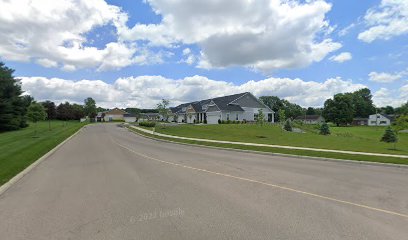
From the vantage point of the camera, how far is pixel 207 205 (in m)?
6.95

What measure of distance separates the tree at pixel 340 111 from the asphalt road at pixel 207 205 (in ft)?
304

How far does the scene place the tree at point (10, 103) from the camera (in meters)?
51.1

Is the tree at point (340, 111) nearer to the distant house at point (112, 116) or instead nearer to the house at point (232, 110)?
the house at point (232, 110)

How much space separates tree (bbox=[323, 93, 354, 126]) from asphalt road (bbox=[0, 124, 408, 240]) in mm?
92632

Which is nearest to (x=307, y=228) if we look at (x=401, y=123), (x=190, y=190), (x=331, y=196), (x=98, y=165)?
(x=331, y=196)

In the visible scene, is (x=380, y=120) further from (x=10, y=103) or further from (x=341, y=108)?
(x=10, y=103)

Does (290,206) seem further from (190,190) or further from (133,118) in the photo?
(133,118)

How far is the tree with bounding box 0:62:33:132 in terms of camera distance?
51.1 metres

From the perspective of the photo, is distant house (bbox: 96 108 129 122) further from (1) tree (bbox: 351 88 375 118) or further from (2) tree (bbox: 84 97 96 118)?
(1) tree (bbox: 351 88 375 118)

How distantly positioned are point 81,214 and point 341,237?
5.14 m

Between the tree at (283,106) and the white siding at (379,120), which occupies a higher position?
the tree at (283,106)

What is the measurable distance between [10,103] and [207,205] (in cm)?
5695

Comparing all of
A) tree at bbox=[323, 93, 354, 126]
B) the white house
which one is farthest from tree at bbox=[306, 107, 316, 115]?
tree at bbox=[323, 93, 354, 126]

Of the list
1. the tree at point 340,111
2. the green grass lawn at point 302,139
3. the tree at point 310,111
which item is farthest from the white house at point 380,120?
the green grass lawn at point 302,139
